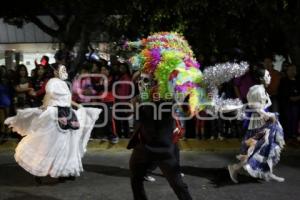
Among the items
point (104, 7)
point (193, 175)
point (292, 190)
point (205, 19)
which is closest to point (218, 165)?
point (193, 175)

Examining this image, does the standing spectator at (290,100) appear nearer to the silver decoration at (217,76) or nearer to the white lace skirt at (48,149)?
the white lace skirt at (48,149)

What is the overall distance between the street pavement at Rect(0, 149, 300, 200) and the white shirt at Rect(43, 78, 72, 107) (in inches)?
45.0

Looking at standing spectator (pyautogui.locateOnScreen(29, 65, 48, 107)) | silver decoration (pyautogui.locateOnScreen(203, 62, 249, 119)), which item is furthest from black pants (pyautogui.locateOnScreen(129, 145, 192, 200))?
standing spectator (pyautogui.locateOnScreen(29, 65, 48, 107))

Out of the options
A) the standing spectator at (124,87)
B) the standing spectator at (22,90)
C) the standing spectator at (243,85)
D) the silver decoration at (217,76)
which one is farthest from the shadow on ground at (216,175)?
the standing spectator at (22,90)

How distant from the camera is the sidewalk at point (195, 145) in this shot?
10.3 meters

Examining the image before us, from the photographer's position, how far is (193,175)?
8.18 m

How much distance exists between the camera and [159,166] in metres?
5.76

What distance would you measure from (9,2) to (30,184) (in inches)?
447

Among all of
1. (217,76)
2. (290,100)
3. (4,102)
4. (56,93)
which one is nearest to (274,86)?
(290,100)

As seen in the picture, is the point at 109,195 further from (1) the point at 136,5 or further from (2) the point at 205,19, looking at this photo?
(2) the point at 205,19

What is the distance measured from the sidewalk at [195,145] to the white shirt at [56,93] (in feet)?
9.53

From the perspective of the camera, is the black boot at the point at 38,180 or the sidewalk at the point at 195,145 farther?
the sidewalk at the point at 195,145

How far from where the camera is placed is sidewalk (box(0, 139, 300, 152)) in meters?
10.3

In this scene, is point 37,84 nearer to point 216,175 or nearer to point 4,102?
point 4,102
